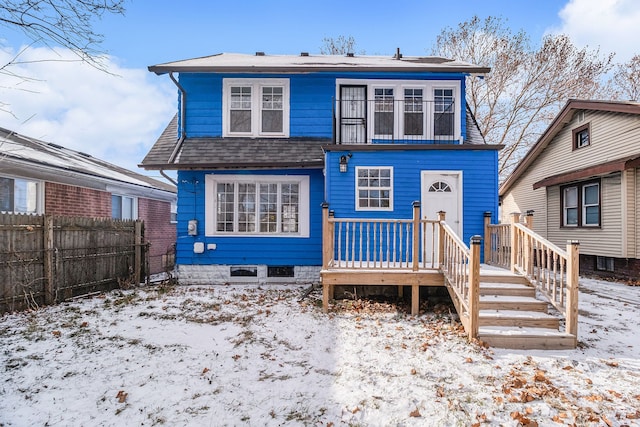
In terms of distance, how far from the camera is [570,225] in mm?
12195

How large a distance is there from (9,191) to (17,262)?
130 inches

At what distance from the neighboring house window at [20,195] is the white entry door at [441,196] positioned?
9842mm

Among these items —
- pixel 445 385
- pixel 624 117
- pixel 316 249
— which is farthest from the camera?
pixel 624 117

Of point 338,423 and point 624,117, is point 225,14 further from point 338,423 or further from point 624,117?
point 624,117

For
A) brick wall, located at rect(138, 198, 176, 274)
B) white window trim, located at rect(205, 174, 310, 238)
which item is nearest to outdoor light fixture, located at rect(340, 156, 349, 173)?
white window trim, located at rect(205, 174, 310, 238)

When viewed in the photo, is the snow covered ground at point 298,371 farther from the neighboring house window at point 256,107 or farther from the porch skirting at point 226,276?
the neighboring house window at point 256,107

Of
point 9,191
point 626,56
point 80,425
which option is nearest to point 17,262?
point 9,191

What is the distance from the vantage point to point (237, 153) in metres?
8.59

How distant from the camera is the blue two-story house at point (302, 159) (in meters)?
7.55

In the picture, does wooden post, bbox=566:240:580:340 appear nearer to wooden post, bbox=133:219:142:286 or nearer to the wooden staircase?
the wooden staircase

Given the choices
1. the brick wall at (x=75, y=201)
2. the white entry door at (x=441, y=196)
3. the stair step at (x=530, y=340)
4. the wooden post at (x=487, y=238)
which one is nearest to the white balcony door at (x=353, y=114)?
the white entry door at (x=441, y=196)

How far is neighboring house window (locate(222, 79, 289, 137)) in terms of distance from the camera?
29.8 ft

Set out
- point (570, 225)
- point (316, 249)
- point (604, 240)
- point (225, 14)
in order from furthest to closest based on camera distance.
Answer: point (570, 225) < point (604, 240) < point (316, 249) < point (225, 14)

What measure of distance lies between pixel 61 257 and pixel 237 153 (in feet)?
14.5
